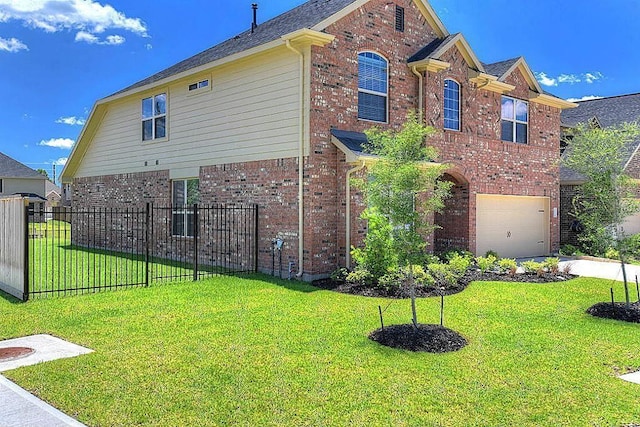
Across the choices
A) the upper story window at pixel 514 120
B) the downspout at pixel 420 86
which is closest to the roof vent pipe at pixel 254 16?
the downspout at pixel 420 86

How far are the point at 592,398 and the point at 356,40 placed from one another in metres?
10.0

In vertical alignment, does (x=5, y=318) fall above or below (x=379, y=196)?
below

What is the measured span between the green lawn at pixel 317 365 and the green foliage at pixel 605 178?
157 centimetres

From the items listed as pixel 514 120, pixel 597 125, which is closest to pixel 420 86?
pixel 514 120

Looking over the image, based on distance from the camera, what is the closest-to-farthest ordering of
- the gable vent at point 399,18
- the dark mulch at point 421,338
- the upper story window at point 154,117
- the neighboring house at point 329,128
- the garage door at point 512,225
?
the dark mulch at point 421,338, the neighboring house at point 329,128, the gable vent at point 399,18, the garage door at point 512,225, the upper story window at point 154,117

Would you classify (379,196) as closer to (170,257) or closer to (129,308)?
(129,308)

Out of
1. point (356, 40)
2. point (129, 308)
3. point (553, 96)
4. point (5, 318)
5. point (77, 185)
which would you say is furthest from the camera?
point (77, 185)

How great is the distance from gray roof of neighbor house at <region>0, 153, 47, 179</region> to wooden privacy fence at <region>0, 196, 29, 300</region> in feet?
148

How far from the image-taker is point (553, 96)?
18.0 meters

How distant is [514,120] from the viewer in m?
17.1

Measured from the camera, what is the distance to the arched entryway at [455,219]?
50.7ft

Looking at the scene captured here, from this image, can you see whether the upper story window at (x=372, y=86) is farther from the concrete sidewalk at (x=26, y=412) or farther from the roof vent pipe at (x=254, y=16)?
Result: the concrete sidewalk at (x=26, y=412)

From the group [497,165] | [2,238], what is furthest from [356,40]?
[2,238]

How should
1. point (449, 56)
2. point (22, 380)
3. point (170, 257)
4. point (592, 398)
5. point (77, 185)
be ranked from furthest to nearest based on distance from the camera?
point (77, 185)
point (170, 257)
point (449, 56)
point (22, 380)
point (592, 398)
